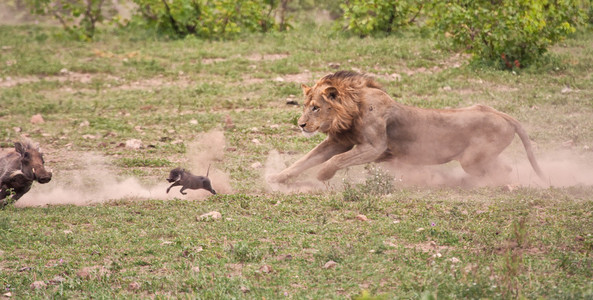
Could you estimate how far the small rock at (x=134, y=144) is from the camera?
398 inches

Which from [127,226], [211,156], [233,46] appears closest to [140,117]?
[211,156]

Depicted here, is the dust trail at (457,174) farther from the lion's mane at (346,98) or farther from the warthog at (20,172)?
the warthog at (20,172)

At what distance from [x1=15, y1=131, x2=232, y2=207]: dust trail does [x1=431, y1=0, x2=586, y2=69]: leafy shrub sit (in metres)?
5.03

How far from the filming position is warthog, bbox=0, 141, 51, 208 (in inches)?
287

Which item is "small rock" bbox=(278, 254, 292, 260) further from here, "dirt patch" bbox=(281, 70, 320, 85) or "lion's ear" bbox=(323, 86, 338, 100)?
"dirt patch" bbox=(281, 70, 320, 85)

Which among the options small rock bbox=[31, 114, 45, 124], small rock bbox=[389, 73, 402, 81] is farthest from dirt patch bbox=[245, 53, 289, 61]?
small rock bbox=[31, 114, 45, 124]

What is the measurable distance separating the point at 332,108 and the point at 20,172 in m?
3.03

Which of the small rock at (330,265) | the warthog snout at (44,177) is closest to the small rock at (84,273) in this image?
the small rock at (330,265)

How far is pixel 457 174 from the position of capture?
29.1 feet

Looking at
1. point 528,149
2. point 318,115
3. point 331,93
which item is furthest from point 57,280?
point 528,149

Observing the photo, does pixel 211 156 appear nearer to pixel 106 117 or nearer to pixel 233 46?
pixel 106 117

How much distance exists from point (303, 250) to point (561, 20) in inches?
347

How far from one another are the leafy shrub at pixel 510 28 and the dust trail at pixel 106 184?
5.03 meters

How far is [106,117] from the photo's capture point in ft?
37.7
